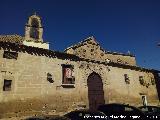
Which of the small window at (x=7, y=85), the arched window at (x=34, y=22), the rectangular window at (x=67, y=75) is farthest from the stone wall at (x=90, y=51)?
the small window at (x=7, y=85)

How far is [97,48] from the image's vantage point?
25031mm

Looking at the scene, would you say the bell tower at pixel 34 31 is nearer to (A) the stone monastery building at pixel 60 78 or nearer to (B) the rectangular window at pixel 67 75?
(A) the stone monastery building at pixel 60 78

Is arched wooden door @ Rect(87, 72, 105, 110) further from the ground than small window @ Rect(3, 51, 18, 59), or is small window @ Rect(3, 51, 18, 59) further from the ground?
small window @ Rect(3, 51, 18, 59)

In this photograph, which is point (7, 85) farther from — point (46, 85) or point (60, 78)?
point (60, 78)

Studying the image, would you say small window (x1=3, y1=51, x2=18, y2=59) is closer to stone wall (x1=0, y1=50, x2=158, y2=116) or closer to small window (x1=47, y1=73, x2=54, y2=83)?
stone wall (x1=0, y1=50, x2=158, y2=116)

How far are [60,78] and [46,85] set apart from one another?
67.9 inches

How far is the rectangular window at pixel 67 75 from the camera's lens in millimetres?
19805

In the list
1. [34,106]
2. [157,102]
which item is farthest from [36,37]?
[157,102]

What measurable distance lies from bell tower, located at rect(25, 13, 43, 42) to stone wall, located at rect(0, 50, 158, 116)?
490cm

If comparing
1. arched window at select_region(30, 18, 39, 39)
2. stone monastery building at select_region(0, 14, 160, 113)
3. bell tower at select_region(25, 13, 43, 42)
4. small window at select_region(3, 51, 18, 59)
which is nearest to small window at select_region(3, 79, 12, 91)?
stone monastery building at select_region(0, 14, 160, 113)

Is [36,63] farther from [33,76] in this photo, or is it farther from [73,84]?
[73,84]

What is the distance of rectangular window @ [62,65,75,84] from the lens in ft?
65.0

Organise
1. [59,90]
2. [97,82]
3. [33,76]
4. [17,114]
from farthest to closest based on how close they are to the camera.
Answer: [97,82]
[59,90]
[33,76]
[17,114]

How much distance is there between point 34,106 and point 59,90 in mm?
2849
